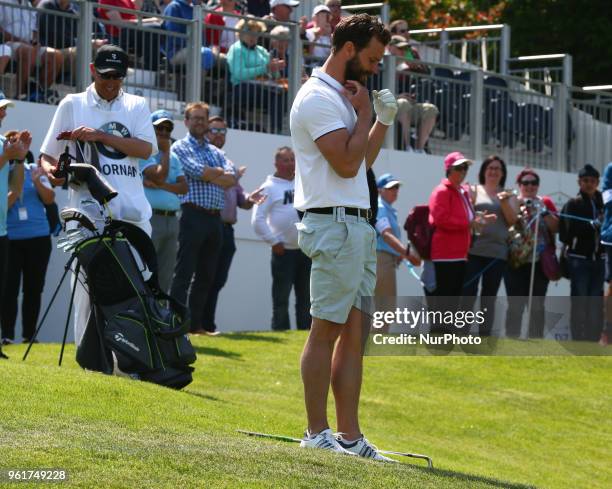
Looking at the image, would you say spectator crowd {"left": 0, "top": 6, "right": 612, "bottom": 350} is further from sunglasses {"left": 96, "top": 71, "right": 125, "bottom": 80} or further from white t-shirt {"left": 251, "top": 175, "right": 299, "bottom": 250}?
sunglasses {"left": 96, "top": 71, "right": 125, "bottom": 80}

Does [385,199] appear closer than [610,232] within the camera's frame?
No

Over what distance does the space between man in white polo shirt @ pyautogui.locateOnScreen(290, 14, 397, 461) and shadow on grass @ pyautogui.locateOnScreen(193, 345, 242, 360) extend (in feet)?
18.4

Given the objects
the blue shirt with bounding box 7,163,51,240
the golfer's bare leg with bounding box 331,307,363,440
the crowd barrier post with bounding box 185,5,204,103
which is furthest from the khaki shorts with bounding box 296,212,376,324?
the crowd barrier post with bounding box 185,5,204,103

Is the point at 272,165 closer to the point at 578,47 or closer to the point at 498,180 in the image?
the point at 498,180

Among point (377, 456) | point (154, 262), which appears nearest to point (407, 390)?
point (154, 262)

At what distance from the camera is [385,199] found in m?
16.6

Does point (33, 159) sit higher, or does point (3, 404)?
point (33, 159)

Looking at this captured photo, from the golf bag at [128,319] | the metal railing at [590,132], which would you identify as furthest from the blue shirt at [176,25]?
the golf bag at [128,319]

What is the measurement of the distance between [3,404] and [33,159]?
6730 mm

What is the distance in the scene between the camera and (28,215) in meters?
14.4

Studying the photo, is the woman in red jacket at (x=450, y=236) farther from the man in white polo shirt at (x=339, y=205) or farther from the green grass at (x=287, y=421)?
the man in white polo shirt at (x=339, y=205)

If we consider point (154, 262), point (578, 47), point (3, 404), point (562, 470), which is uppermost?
point (578, 47)

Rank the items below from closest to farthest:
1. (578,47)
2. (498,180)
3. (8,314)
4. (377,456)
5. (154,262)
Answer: (377,456)
(154,262)
(8,314)
(498,180)
(578,47)

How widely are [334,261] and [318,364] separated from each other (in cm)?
56
